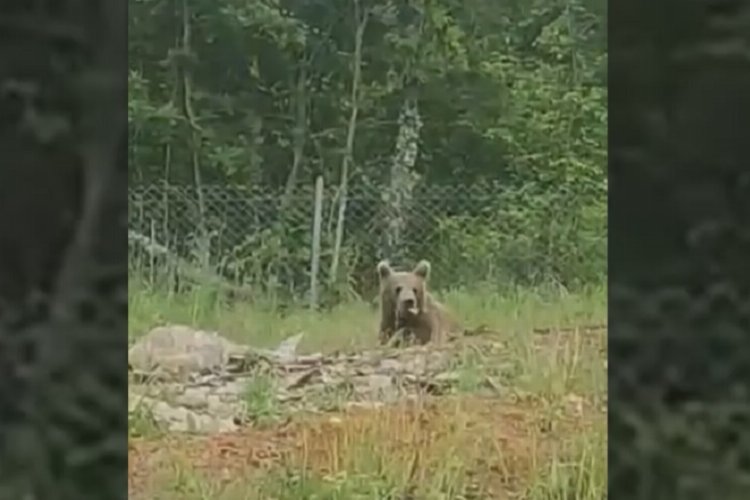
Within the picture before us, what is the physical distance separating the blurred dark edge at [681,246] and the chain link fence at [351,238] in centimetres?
43

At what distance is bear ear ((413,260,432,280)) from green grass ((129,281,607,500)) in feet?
0.15

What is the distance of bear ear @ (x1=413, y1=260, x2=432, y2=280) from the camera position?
59.8 inches

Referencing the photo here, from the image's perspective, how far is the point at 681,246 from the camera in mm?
1088

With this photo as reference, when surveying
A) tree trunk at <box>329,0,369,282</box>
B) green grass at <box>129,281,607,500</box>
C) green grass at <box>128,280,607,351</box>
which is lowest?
green grass at <box>129,281,607,500</box>

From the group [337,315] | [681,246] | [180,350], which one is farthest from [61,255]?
[681,246]

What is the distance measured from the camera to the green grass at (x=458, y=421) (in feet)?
4.96

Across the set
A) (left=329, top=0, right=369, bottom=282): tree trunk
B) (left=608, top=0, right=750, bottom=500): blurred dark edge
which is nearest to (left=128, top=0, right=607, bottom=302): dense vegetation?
(left=329, top=0, right=369, bottom=282): tree trunk

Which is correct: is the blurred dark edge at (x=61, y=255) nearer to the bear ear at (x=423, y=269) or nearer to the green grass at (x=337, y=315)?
the green grass at (x=337, y=315)

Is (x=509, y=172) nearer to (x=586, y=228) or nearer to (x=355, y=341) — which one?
(x=586, y=228)

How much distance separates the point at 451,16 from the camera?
149cm

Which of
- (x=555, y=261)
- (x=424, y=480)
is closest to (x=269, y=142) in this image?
(x=555, y=261)

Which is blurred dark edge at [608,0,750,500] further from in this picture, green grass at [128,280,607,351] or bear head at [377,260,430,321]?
bear head at [377,260,430,321]

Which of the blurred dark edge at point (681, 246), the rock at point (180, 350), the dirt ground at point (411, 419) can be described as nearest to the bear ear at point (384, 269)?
the dirt ground at point (411, 419)

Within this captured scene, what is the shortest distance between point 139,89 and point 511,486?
32.6 inches
